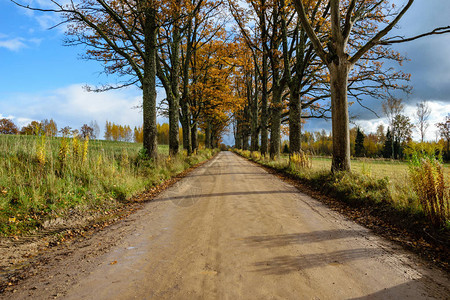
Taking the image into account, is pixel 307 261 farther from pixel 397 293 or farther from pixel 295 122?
pixel 295 122

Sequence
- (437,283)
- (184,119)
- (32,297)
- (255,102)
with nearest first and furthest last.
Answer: (32,297)
(437,283)
(184,119)
(255,102)

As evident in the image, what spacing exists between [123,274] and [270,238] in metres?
1.88

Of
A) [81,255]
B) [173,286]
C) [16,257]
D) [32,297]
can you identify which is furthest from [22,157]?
[173,286]

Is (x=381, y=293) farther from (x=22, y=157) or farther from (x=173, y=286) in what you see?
(x=22, y=157)

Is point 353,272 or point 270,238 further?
point 270,238

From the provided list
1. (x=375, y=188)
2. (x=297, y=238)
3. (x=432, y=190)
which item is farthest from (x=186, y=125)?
(x=432, y=190)

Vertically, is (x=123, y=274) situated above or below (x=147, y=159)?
below

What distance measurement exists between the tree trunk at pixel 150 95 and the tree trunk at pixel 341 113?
7.20 meters

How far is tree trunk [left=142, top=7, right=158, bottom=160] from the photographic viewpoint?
31.3 feet

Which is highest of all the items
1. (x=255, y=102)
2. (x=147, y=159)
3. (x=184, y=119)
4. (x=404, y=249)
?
(x=255, y=102)

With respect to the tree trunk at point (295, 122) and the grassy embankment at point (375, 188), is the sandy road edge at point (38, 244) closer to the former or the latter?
the grassy embankment at point (375, 188)

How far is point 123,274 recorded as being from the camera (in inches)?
87.9

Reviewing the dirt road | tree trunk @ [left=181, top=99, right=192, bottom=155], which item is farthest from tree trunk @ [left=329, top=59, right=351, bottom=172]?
tree trunk @ [left=181, top=99, right=192, bottom=155]

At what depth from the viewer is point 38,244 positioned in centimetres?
305
